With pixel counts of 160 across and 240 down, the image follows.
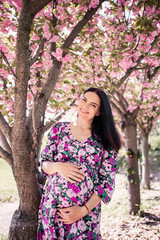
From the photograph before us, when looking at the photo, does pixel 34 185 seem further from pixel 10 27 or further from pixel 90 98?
pixel 10 27

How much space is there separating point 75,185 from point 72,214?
185 mm

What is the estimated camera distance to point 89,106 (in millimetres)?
1678

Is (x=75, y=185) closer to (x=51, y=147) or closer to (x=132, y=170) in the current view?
(x=51, y=147)

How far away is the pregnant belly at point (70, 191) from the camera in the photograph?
1.42 m

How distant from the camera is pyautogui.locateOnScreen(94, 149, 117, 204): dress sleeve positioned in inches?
57.7

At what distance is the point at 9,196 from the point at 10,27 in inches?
251

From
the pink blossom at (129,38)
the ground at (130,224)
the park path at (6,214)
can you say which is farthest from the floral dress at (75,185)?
the park path at (6,214)

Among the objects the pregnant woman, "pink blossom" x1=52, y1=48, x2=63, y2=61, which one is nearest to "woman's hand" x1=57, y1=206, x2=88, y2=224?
the pregnant woman

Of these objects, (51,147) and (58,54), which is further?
(58,54)

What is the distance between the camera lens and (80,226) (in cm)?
142

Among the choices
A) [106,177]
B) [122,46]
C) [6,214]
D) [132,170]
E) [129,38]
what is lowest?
[6,214]

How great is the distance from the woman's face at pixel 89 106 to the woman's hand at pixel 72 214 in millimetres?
693

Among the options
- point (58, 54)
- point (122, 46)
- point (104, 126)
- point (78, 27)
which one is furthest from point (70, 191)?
point (122, 46)

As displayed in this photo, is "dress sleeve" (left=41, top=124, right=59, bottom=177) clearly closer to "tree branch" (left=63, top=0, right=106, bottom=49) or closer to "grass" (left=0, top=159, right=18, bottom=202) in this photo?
"tree branch" (left=63, top=0, right=106, bottom=49)
